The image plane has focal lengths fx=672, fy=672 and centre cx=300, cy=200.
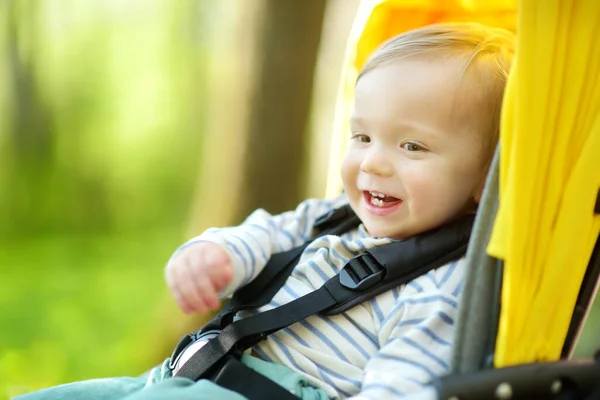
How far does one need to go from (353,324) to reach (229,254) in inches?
12.9

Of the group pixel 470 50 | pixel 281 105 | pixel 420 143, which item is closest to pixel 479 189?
pixel 420 143

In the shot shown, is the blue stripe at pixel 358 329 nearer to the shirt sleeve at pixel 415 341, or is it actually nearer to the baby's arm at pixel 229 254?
the shirt sleeve at pixel 415 341

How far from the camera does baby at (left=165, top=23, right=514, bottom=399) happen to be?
1.34 metres

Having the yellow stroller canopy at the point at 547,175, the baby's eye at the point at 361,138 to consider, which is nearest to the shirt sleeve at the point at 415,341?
the yellow stroller canopy at the point at 547,175

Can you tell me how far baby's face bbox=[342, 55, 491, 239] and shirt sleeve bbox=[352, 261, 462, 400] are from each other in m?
0.17

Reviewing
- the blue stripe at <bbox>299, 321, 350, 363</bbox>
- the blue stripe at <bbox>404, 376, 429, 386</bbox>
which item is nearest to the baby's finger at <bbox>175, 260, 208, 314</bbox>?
the blue stripe at <bbox>299, 321, 350, 363</bbox>

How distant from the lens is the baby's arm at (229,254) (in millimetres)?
1385

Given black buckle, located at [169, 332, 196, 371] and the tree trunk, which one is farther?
the tree trunk

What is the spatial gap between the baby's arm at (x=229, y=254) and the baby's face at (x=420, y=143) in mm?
307

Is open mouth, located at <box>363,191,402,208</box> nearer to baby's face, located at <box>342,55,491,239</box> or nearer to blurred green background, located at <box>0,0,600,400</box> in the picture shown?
baby's face, located at <box>342,55,491,239</box>

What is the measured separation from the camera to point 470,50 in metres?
1.43

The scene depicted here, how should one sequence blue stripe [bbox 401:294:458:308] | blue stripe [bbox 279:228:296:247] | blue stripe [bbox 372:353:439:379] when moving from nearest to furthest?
blue stripe [bbox 372:353:439:379] < blue stripe [bbox 401:294:458:308] < blue stripe [bbox 279:228:296:247]

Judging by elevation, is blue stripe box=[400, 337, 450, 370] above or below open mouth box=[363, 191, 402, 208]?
below

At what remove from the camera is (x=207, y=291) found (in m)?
1.38
